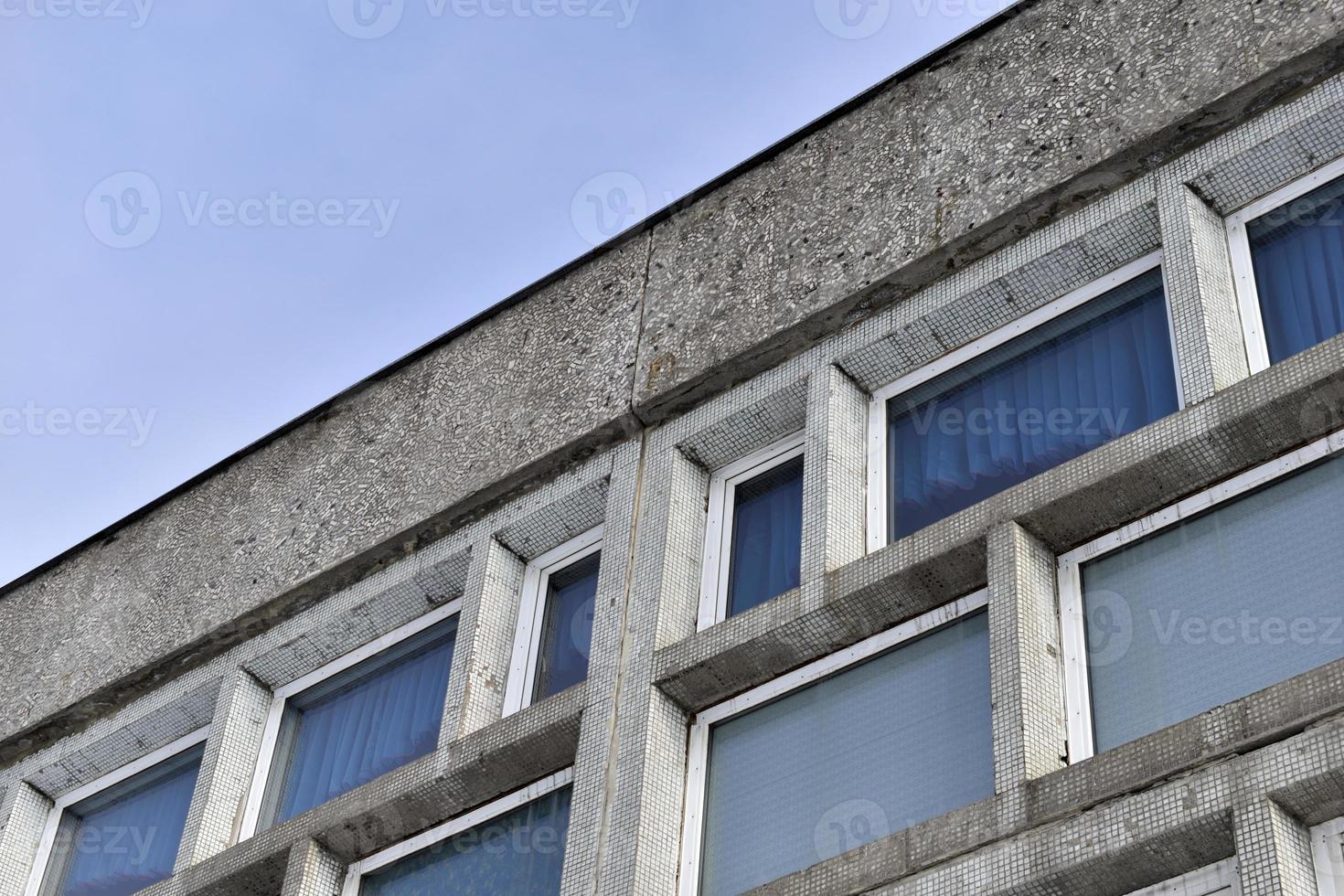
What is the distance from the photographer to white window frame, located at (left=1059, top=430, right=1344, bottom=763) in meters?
5.54

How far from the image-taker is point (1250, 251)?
6.27 m

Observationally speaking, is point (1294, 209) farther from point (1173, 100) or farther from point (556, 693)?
point (556, 693)

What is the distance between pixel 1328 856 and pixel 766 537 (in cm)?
270

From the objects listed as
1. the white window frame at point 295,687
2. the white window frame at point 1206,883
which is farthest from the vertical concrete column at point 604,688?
the white window frame at point 1206,883

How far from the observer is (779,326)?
7.09 metres

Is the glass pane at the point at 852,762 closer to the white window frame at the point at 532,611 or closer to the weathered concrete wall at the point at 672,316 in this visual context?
the white window frame at the point at 532,611

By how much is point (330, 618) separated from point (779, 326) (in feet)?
7.66

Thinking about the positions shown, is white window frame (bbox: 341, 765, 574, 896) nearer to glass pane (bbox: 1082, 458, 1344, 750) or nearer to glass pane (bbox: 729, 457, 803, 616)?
glass pane (bbox: 729, 457, 803, 616)

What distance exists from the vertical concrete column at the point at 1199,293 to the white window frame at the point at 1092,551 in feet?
0.97

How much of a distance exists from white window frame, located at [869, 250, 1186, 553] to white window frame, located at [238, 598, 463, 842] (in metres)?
1.87

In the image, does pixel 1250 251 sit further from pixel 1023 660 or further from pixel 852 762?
pixel 852 762

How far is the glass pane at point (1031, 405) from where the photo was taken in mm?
6277

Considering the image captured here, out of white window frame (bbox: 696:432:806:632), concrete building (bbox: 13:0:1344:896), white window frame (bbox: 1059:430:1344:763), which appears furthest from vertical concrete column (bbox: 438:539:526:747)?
→ white window frame (bbox: 1059:430:1344:763)

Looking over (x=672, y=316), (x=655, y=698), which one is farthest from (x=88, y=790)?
(x=672, y=316)
